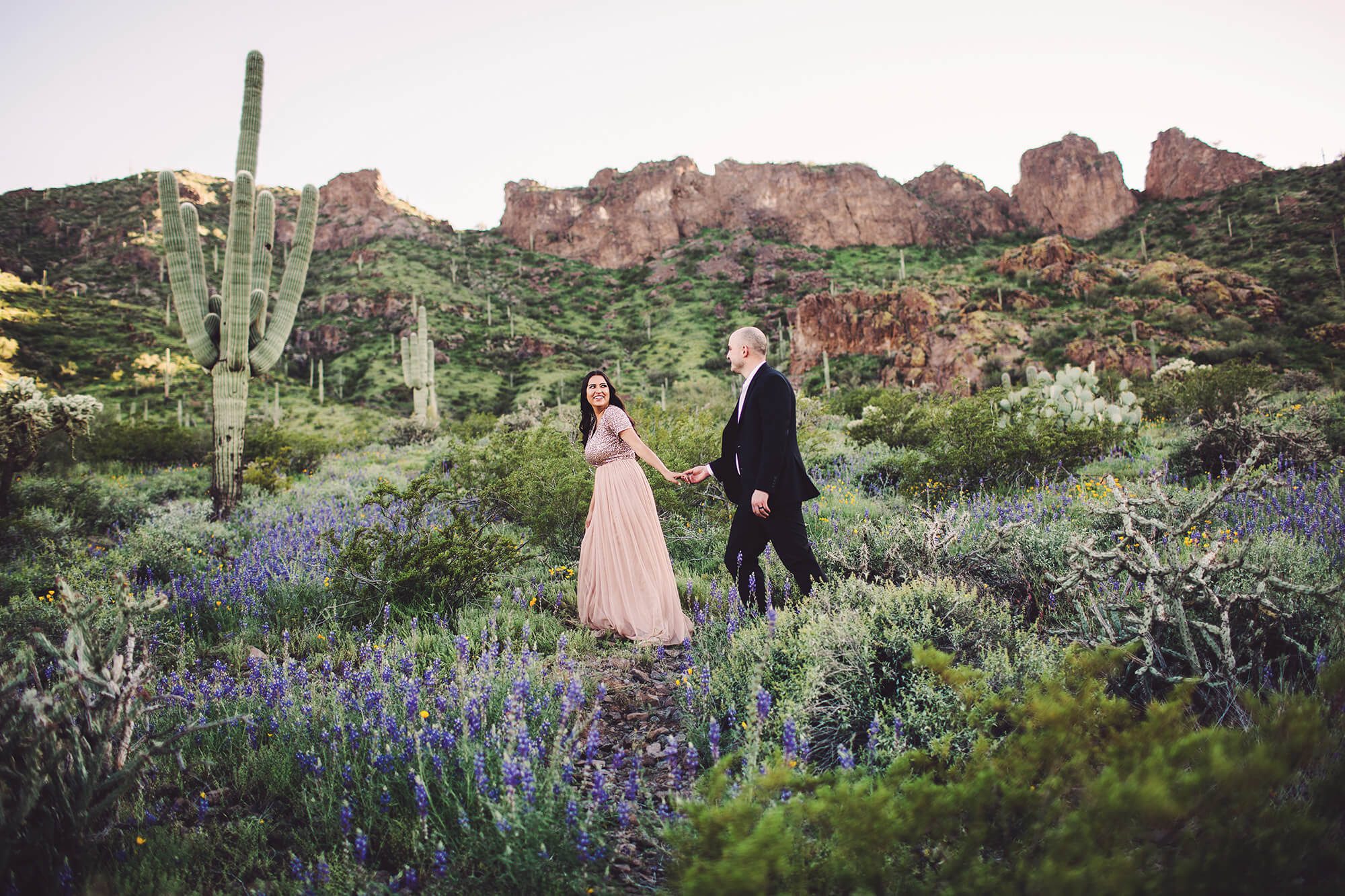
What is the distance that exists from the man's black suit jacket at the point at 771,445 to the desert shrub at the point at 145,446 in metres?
14.6

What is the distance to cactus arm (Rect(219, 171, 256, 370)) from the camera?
8.77m

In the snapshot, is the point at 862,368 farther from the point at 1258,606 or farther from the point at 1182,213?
the point at 1182,213

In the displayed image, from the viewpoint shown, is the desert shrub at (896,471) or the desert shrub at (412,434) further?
the desert shrub at (412,434)

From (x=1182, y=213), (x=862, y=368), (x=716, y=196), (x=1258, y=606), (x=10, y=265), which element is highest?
(x=716, y=196)

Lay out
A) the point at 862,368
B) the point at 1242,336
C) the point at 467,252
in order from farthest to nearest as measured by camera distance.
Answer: the point at 467,252
the point at 862,368
the point at 1242,336

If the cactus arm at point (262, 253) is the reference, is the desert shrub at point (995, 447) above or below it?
below

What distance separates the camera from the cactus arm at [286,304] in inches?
363

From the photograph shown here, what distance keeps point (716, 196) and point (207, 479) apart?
9487 cm

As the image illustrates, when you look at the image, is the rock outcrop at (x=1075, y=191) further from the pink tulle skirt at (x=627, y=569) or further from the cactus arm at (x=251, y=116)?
the pink tulle skirt at (x=627, y=569)

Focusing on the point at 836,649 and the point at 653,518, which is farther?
the point at 653,518

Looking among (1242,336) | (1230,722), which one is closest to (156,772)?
(1230,722)

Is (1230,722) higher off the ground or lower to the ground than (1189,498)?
lower

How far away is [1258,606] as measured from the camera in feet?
9.28

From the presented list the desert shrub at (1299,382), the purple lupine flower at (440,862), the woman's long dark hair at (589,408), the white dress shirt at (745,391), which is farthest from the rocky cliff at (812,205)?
the purple lupine flower at (440,862)
